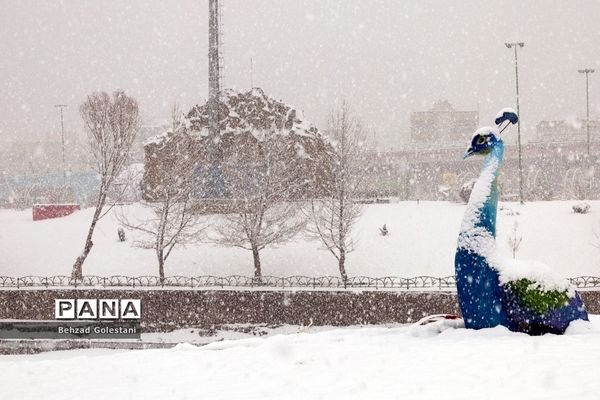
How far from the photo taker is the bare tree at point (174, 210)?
25.4 meters

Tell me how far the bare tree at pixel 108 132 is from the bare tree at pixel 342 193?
894 centimetres

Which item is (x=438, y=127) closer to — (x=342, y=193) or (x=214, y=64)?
(x=214, y=64)

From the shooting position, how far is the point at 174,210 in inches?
1052

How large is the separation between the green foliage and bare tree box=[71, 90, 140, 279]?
2071 cm

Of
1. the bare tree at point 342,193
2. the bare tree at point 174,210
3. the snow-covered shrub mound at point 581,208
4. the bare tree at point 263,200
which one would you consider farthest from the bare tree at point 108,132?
the snow-covered shrub mound at point 581,208

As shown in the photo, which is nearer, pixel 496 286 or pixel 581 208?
pixel 496 286

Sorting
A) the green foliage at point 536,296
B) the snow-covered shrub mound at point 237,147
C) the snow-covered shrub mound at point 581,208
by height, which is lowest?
the green foliage at point 536,296

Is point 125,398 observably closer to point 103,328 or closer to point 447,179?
point 103,328

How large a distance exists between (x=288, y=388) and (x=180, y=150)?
22.8 m

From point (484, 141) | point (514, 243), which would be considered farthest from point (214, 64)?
point (484, 141)

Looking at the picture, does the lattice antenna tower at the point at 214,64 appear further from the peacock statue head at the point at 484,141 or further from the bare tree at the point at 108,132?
the peacock statue head at the point at 484,141

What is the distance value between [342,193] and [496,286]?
16171 mm

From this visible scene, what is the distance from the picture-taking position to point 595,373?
6.84 m

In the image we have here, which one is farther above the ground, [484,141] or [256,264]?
[484,141]
